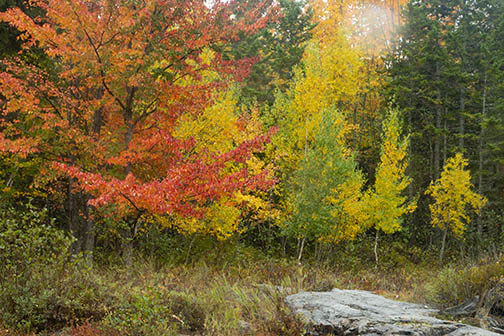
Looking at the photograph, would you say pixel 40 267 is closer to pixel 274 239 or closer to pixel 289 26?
pixel 274 239

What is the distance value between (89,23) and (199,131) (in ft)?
20.1

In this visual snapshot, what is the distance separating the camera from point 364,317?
5.28m

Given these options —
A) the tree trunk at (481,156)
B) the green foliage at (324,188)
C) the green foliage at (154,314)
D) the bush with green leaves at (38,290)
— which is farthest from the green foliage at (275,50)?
the bush with green leaves at (38,290)

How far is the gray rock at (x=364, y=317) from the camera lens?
182 inches

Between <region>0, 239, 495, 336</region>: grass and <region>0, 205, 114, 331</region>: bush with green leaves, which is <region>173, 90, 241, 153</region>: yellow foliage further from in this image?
<region>0, 205, 114, 331</region>: bush with green leaves

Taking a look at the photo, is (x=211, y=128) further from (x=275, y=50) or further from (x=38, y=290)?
(x=275, y=50)

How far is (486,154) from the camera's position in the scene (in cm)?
2556

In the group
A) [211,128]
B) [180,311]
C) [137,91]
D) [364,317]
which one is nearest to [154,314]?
[180,311]

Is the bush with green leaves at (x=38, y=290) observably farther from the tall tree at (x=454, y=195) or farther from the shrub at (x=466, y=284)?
the tall tree at (x=454, y=195)

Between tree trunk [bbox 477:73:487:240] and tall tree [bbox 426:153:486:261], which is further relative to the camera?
tree trunk [bbox 477:73:487:240]

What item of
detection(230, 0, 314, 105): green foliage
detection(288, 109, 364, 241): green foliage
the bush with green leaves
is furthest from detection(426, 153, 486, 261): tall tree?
the bush with green leaves

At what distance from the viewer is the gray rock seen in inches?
182

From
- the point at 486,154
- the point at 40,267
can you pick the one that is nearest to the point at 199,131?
the point at 40,267

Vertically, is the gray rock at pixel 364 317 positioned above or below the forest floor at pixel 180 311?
above
